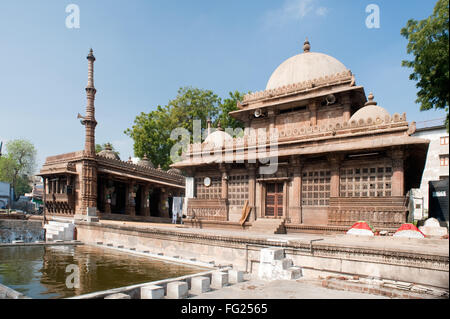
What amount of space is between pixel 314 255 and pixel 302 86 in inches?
497

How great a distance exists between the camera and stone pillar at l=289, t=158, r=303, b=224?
1597 centimetres

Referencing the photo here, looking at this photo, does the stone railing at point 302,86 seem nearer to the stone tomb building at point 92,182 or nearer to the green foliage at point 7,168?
the stone tomb building at point 92,182

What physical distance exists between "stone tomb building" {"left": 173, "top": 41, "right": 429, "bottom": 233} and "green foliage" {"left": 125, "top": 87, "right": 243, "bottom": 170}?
15.4 metres

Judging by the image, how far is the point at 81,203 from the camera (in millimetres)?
23859

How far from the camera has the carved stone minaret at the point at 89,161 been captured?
941 inches

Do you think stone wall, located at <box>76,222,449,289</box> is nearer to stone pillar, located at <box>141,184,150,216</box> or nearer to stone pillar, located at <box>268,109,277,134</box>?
stone pillar, located at <box>268,109,277,134</box>

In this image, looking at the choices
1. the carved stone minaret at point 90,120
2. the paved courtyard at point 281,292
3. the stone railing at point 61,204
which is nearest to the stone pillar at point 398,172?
the paved courtyard at point 281,292

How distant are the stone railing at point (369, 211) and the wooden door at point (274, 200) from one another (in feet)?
9.90

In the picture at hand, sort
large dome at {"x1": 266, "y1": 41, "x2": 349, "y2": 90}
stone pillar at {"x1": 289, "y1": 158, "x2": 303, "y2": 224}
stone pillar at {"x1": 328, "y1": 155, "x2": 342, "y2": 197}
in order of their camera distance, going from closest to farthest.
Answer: stone pillar at {"x1": 328, "y1": 155, "x2": 342, "y2": 197}
stone pillar at {"x1": 289, "y1": 158, "x2": 303, "y2": 224}
large dome at {"x1": 266, "y1": 41, "x2": 349, "y2": 90}

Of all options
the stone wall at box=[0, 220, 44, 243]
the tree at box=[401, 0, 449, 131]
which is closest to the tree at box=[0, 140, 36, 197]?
the stone wall at box=[0, 220, 44, 243]

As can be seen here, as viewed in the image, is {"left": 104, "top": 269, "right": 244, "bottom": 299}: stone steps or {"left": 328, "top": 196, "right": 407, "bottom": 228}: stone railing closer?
{"left": 104, "top": 269, "right": 244, "bottom": 299}: stone steps

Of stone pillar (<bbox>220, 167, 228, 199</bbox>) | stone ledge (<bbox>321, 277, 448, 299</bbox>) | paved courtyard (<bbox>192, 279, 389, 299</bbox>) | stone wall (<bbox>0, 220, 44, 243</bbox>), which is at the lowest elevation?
stone wall (<bbox>0, 220, 44, 243</bbox>)

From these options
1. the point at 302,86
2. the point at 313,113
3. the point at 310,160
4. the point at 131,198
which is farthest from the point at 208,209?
the point at 131,198

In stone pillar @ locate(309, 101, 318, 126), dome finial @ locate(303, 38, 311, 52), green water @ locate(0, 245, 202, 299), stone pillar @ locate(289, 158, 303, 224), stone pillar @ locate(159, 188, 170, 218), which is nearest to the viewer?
green water @ locate(0, 245, 202, 299)
